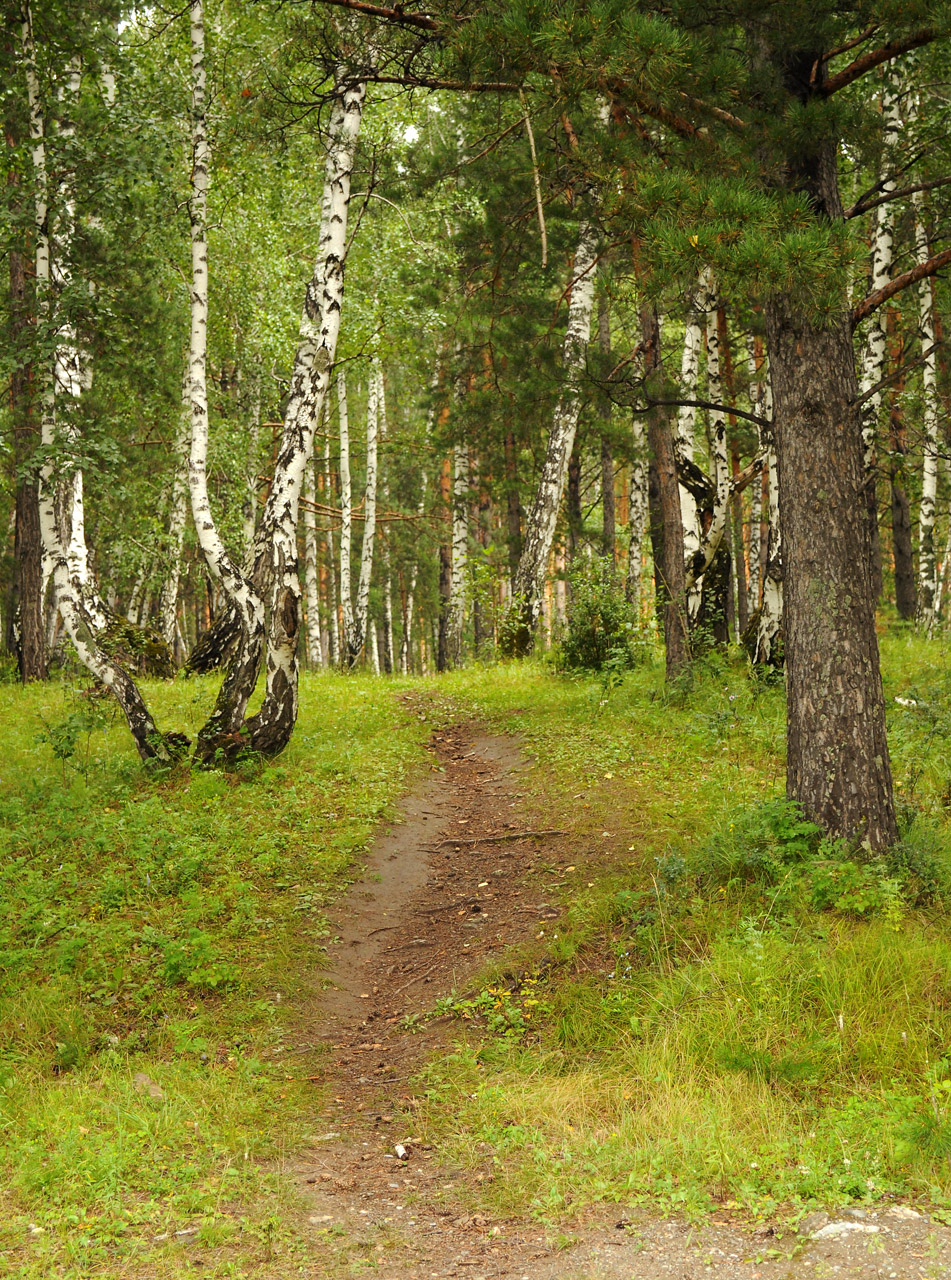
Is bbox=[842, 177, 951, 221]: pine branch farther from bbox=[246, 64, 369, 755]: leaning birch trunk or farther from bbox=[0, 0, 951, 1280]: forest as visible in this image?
bbox=[246, 64, 369, 755]: leaning birch trunk

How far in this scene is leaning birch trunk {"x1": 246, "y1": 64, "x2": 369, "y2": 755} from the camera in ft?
31.0

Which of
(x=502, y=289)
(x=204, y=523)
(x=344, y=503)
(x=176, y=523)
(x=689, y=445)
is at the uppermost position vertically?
(x=502, y=289)

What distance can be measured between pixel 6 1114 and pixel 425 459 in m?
24.1

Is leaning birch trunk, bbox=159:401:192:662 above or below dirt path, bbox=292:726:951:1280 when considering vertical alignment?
above

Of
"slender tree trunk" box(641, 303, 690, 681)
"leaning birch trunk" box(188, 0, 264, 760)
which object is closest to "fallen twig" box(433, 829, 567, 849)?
"leaning birch trunk" box(188, 0, 264, 760)

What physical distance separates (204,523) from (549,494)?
7006mm

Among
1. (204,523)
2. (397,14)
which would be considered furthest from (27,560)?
(397,14)

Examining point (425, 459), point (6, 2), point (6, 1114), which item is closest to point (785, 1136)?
point (6, 1114)

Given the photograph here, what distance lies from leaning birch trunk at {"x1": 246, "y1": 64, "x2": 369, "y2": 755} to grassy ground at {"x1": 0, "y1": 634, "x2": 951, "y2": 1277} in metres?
1.14

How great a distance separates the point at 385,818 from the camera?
8.77 metres

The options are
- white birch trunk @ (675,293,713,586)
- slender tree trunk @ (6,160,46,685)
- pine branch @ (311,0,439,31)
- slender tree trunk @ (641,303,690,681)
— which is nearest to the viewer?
pine branch @ (311,0,439,31)

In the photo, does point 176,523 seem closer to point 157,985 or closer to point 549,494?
point 549,494

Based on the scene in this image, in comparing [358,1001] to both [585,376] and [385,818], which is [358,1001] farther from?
[585,376]

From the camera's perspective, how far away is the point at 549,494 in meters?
15.3
